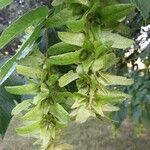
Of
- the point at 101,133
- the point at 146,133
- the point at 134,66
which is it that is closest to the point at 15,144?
the point at 101,133

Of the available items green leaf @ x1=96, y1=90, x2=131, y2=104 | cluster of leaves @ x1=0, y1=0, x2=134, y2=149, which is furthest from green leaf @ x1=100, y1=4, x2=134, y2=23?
green leaf @ x1=96, y1=90, x2=131, y2=104

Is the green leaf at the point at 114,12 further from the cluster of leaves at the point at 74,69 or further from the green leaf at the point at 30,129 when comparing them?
the green leaf at the point at 30,129

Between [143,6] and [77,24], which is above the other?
[77,24]

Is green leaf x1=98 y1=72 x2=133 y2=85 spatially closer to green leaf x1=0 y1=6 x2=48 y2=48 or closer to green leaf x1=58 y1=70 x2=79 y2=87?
green leaf x1=58 y1=70 x2=79 y2=87

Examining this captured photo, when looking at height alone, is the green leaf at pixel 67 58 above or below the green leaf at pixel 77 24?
below

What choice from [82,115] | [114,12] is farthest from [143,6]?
[82,115]

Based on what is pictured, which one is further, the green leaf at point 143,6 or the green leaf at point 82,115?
the green leaf at point 143,6

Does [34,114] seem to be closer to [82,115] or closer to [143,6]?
[82,115]

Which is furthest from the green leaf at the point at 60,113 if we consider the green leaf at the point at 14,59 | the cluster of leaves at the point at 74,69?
the green leaf at the point at 14,59
